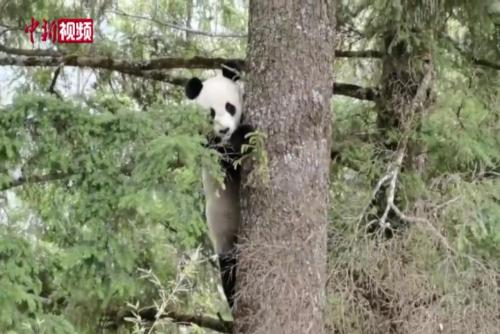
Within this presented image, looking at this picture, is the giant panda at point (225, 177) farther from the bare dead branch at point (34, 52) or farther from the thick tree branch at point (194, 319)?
the bare dead branch at point (34, 52)

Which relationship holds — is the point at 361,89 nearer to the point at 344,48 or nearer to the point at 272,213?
the point at 344,48

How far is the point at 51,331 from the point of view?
13.6 ft

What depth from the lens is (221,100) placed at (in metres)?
5.05

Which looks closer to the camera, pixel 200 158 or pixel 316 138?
pixel 200 158

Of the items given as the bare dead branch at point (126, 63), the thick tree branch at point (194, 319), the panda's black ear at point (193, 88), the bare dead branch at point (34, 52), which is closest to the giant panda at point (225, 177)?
the panda's black ear at point (193, 88)

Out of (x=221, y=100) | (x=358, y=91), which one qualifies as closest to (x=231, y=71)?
(x=221, y=100)

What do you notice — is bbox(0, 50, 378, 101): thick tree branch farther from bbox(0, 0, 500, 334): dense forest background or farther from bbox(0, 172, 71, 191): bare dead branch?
bbox(0, 172, 71, 191): bare dead branch

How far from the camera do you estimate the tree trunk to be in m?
4.43

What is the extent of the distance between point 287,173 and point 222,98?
78 centimetres

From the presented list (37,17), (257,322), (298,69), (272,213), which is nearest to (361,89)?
(298,69)

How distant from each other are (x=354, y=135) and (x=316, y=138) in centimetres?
112

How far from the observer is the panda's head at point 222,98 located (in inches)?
189

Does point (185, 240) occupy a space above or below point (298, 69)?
below

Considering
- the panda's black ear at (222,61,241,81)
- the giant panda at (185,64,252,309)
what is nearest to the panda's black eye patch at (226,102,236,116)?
the giant panda at (185,64,252,309)
